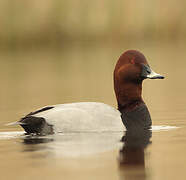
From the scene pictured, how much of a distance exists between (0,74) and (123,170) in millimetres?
11577

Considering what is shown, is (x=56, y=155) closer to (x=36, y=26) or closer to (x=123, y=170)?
(x=123, y=170)

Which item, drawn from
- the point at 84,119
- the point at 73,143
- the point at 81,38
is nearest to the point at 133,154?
the point at 73,143

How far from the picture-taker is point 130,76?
27.0 ft

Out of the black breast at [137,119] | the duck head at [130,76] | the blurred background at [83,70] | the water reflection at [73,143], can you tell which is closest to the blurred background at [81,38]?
the blurred background at [83,70]

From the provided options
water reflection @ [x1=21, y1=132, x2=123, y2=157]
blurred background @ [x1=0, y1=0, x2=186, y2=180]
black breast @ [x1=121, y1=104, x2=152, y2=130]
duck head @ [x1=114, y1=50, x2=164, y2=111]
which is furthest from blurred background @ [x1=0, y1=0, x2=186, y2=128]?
water reflection @ [x1=21, y1=132, x2=123, y2=157]

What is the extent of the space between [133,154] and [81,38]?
17537mm

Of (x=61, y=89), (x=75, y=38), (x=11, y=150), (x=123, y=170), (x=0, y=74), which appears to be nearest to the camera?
(x=123, y=170)

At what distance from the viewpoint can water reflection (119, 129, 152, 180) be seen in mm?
5594

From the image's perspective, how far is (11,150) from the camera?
6934mm

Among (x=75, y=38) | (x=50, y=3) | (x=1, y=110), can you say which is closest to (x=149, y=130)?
(x=1, y=110)

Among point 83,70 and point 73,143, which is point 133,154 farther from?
point 83,70

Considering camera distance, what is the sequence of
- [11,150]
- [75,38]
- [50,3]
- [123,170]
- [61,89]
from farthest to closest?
[75,38]
[50,3]
[61,89]
[11,150]
[123,170]

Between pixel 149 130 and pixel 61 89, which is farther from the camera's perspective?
pixel 61 89

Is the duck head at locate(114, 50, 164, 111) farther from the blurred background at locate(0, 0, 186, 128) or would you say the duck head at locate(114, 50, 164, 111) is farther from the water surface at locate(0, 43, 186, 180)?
the blurred background at locate(0, 0, 186, 128)
